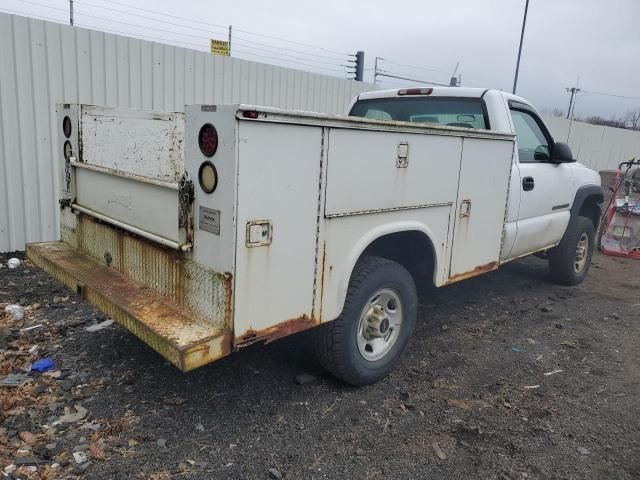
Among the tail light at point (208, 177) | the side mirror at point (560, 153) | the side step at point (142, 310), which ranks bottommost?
the side step at point (142, 310)

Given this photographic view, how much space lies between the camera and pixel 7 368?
3.54 m

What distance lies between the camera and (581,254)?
6488mm

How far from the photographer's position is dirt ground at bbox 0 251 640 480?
274 centimetres

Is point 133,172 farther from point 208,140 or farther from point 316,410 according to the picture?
point 316,410

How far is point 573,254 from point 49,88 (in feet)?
21.5

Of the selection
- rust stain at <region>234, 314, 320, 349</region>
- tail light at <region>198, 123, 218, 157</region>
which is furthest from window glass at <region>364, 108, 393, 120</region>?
tail light at <region>198, 123, 218, 157</region>

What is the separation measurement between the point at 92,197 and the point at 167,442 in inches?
67.7

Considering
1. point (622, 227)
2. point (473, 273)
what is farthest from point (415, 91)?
point (622, 227)

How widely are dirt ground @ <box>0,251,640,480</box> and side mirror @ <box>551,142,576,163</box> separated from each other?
1749 millimetres

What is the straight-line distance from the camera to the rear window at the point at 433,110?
4676 mm

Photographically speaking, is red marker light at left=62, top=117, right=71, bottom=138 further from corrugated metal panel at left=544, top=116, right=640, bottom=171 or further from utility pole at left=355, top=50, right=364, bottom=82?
corrugated metal panel at left=544, top=116, right=640, bottom=171

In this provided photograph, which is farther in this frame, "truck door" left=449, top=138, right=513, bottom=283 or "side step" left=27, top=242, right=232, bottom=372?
"truck door" left=449, top=138, right=513, bottom=283

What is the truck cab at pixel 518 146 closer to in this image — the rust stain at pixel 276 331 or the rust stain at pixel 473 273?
the rust stain at pixel 473 273

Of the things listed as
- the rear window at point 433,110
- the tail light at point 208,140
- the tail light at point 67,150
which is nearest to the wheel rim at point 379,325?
the tail light at point 208,140
